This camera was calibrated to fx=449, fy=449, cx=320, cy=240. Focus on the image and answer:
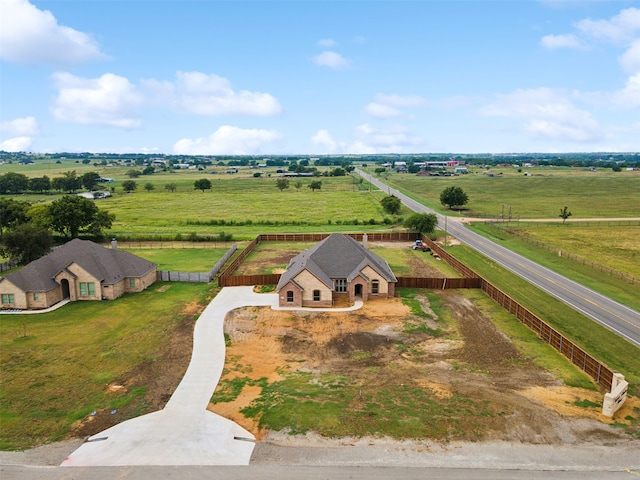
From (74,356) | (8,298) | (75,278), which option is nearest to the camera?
(74,356)

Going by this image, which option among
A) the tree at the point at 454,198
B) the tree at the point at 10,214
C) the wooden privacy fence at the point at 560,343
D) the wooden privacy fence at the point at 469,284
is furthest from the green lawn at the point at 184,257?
the tree at the point at 454,198

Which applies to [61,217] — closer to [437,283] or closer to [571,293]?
[437,283]

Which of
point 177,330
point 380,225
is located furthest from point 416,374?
point 380,225

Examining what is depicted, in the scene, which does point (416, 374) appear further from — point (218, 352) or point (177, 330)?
point (177, 330)

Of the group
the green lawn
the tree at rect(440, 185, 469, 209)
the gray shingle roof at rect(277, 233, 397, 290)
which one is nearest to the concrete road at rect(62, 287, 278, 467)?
the gray shingle roof at rect(277, 233, 397, 290)

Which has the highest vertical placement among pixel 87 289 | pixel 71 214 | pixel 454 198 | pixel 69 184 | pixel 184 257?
pixel 69 184

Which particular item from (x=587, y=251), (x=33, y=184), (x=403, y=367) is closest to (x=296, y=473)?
(x=403, y=367)

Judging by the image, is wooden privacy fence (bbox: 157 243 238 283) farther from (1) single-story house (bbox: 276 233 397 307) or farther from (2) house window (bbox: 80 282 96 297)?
(1) single-story house (bbox: 276 233 397 307)
